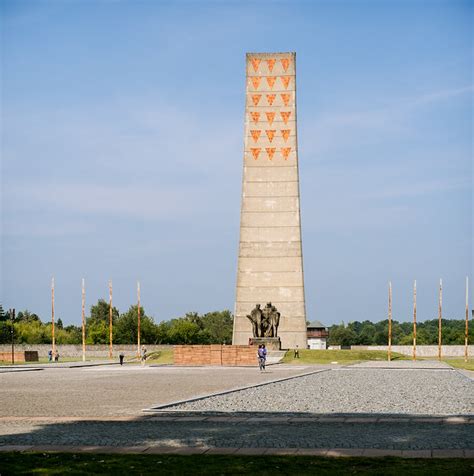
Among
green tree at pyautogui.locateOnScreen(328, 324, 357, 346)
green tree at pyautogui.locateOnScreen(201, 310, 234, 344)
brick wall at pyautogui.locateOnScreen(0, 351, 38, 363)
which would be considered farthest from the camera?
green tree at pyautogui.locateOnScreen(328, 324, 357, 346)

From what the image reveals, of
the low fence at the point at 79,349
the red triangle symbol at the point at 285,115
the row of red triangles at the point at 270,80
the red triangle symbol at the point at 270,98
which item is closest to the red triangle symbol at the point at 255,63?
the row of red triangles at the point at 270,80

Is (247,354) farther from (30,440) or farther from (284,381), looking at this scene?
(30,440)

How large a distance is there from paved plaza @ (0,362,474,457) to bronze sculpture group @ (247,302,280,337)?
37074 millimetres

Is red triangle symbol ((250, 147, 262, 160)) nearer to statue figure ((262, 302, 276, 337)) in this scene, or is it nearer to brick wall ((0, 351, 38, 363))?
→ statue figure ((262, 302, 276, 337))

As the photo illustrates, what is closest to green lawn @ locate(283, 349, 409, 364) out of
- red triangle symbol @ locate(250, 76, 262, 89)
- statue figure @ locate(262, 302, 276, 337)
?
statue figure @ locate(262, 302, 276, 337)

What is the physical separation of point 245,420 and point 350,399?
21.8 feet

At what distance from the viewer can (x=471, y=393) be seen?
25.0 meters

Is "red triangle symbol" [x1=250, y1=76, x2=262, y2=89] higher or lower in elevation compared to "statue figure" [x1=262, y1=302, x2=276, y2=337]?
higher

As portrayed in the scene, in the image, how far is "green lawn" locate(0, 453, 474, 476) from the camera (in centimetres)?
1005

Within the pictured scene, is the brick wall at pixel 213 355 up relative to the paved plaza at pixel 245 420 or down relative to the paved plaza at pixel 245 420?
down

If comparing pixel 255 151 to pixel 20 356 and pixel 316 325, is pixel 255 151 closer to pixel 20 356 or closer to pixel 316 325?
pixel 20 356

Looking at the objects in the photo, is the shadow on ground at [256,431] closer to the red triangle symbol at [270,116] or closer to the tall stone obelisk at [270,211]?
the tall stone obelisk at [270,211]

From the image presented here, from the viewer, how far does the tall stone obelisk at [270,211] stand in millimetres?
73688

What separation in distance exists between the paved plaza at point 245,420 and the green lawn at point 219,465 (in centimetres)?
69
